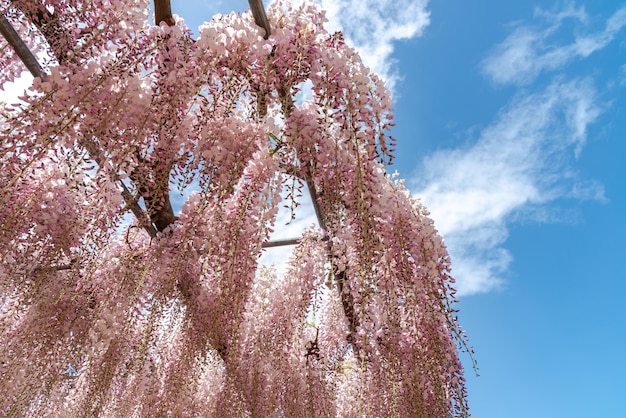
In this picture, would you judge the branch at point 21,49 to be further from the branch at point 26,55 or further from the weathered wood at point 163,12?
the weathered wood at point 163,12

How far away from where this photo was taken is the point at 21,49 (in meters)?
2.30

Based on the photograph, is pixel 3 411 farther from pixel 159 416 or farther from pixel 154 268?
pixel 154 268

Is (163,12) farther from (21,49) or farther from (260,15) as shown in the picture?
(21,49)

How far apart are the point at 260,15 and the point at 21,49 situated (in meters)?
1.31

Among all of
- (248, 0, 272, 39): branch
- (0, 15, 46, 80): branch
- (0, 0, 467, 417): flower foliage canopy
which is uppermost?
(248, 0, 272, 39): branch

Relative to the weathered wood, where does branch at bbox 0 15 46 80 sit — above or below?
below

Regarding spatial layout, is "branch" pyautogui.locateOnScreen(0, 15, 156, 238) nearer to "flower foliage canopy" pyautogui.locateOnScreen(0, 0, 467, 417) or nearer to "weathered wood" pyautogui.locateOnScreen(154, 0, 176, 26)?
"flower foliage canopy" pyautogui.locateOnScreen(0, 0, 467, 417)

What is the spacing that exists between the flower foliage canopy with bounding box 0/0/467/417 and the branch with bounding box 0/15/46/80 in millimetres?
63

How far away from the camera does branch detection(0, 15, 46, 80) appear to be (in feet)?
7.16

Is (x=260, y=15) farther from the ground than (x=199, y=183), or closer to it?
farther from the ground

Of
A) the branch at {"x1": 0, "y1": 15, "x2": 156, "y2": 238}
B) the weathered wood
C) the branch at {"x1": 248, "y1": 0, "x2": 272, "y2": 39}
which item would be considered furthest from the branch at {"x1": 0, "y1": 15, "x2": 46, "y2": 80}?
the branch at {"x1": 248, "y1": 0, "x2": 272, "y2": 39}

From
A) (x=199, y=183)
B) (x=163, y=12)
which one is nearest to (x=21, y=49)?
(x=163, y=12)

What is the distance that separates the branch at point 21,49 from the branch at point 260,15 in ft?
3.69

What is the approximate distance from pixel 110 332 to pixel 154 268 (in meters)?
0.57
